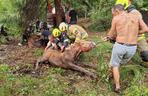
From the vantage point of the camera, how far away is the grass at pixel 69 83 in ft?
25.4

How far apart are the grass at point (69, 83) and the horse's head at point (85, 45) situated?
467 mm

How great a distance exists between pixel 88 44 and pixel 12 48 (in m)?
3.52

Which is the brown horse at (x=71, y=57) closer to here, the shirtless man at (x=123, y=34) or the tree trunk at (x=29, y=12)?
the shirtless man at (x=123, y=34)

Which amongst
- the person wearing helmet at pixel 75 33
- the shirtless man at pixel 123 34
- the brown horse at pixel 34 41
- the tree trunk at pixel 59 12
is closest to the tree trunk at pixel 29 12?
the brown horse at pixel 34 41

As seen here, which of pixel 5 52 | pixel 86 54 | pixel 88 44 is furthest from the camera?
pixel 5 52

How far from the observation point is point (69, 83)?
26.7 feet

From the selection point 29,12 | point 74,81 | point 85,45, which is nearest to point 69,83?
point 74,81

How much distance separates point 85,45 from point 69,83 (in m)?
1.02

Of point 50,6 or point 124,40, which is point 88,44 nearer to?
A: point 124,40

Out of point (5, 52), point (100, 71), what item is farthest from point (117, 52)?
point (5, 52)

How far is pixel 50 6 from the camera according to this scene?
1151 cm

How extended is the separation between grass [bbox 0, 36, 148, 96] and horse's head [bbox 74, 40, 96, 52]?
47cm

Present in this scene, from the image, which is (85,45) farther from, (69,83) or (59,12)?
(59,12)

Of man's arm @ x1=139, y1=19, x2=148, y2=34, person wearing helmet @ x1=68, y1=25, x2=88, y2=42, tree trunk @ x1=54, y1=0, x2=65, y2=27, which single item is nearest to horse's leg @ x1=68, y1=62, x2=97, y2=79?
person wearing helmet @ x1=68, y1=25, x2=88, y2=42
